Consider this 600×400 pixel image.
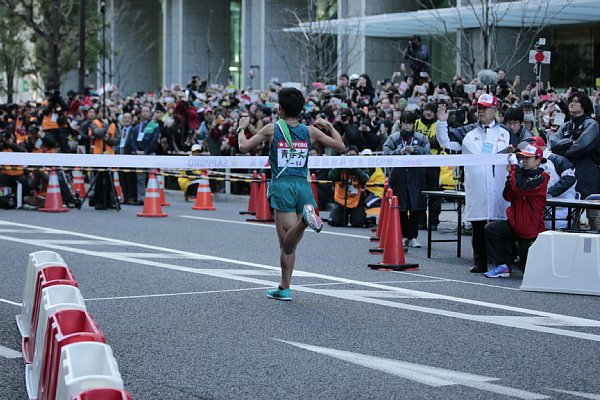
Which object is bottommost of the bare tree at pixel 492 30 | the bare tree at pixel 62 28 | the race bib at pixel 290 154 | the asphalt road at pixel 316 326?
the asphalt road at pixel 316 326

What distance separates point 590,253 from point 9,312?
19.1 feet

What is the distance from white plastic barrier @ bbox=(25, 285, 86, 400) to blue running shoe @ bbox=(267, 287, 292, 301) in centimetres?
430

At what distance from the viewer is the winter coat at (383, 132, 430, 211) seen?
16.4 metres

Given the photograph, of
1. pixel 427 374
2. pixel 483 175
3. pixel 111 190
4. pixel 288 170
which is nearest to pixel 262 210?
pixel 111 190

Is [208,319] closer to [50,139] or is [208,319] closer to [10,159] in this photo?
[10,159]

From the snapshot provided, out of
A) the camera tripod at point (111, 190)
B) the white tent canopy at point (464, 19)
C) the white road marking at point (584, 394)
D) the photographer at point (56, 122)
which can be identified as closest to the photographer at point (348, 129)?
the camera tripod at point (111, 190)

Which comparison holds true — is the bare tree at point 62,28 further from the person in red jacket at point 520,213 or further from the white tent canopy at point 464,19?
the person in red jacket at point 520,213

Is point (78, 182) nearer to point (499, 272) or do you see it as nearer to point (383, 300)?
point (499, 272)

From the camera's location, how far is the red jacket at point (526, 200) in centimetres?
1280

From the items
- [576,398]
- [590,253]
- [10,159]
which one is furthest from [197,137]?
[576,398]

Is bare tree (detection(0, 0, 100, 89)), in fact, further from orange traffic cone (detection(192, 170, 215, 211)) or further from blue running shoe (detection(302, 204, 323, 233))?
blue running shoe (detection(302, 204, 323, 233))

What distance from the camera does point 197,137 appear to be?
30406 mm

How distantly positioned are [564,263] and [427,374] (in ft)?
14.9

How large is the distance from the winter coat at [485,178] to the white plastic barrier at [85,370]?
8.70 m
